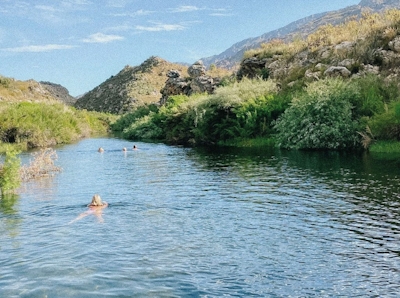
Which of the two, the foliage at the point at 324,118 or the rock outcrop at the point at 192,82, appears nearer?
the foliage at the point at 324,118

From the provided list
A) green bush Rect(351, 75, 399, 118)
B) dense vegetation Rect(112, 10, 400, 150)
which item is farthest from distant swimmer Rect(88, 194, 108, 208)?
green bush Rect(351, 75, 399, 118)

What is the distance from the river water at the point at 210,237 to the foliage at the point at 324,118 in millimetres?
13093

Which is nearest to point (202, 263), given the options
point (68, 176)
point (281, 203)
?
point (281, 203)

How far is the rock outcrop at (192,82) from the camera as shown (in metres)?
101

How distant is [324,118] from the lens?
44938mm

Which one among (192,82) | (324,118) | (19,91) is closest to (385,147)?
(324,118)

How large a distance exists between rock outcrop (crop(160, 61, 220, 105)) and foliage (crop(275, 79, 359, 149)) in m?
51.7

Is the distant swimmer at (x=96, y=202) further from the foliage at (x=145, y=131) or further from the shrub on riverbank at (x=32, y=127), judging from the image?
the foliage at (x=145, y=131)

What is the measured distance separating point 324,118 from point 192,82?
64.4 metres

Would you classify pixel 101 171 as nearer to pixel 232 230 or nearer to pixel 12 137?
pixel 232 230

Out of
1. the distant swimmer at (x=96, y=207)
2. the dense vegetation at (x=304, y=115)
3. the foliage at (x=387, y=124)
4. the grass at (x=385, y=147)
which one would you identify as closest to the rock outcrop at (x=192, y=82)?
the dense vegetation at (x=304, y=115)

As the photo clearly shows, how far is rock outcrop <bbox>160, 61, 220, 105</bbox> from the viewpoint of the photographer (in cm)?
10106

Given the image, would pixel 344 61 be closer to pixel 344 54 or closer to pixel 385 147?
pixel 344 54

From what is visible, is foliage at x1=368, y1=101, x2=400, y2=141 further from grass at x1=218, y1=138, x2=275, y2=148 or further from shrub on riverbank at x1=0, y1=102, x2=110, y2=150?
shrub on riverbank at x1=0, y1=102, x2=110, y2=150
